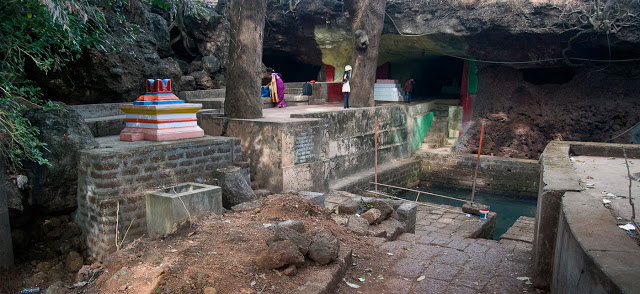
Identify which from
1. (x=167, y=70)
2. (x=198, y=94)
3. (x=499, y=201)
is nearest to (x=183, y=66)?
(x=198, y=94)

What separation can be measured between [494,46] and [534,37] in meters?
1.45

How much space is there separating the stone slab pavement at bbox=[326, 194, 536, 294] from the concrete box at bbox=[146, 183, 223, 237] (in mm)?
1904

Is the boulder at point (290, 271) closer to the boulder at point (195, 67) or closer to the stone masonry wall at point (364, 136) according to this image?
the stone masonry wall at point (364, 136)

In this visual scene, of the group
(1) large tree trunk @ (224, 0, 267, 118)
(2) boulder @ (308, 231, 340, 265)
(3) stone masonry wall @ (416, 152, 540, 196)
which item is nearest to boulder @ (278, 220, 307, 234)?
(2) boulder @ (308, 231, 340, 265)

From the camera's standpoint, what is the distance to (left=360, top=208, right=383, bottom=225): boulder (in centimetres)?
568

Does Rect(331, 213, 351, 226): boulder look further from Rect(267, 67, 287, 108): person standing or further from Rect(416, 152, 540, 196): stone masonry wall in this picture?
Rect(416, 152, 540, 196): stone masonry wall

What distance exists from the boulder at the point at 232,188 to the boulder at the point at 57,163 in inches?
62.4

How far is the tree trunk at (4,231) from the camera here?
488 cm

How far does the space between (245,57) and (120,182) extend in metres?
3.36

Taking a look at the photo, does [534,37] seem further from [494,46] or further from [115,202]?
[115,202]

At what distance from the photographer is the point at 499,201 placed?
1241 cm

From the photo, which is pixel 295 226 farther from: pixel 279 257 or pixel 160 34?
pixel 160 34

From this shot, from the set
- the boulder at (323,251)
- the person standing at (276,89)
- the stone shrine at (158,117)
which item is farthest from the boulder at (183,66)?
the boulder at (323,251)

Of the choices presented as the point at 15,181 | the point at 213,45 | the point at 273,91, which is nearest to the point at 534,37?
the point at 273,91
